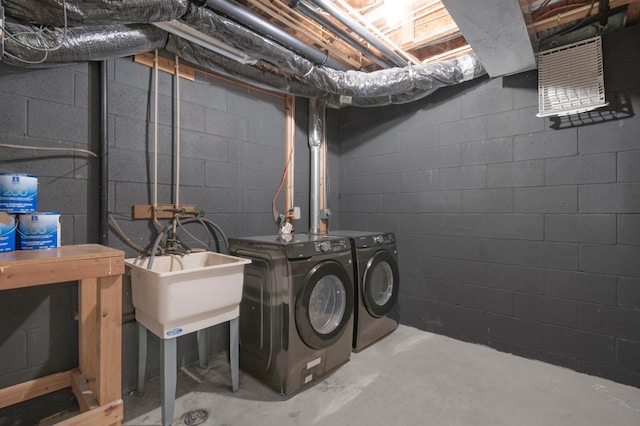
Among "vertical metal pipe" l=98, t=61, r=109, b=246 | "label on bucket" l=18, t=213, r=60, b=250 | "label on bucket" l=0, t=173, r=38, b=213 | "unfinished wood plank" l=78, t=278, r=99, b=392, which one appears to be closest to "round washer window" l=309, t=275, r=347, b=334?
"unfinished wood plank" l=78, t=278, r=99, b=392

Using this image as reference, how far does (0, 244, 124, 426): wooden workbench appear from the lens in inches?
43.3

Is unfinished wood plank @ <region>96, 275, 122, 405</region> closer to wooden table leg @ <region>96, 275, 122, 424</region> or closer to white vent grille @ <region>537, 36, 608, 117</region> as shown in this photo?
wooden table leg @ <region>96, 275, 122, 424</region>

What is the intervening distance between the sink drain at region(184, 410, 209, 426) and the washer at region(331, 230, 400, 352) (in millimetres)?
1125

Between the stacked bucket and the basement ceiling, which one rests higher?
the basement ceiling

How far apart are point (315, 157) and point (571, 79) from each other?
6.36 ft

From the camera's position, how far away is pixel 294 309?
1758mm

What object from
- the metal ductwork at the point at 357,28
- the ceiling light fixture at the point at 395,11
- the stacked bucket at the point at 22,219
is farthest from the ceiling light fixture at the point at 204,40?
the stacked bucket at the point at 22,219

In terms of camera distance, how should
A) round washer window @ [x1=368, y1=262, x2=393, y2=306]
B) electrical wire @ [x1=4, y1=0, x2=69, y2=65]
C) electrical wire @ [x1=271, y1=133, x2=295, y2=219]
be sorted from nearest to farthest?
electrical wire @ [x1=4, y1=0, x2=69, y2=65]
round washer window @ [x1=368, y1=262, x2=393, y2=306]
electrical wire @ [x1=271, y1=133, x2=295, y2=219]

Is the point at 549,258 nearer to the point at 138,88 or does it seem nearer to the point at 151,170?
the point at 151,170

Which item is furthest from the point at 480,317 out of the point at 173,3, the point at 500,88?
the point at 173,3

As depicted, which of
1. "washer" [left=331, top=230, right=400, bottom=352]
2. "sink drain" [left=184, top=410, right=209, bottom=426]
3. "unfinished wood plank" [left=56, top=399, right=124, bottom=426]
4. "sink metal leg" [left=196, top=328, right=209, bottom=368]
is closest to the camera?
"unfinished wood plank" [left=56, top=399, right=124, bottom=426]

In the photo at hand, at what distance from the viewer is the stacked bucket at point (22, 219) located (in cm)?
128

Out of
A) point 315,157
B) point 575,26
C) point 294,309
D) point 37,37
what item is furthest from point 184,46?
point 575,26

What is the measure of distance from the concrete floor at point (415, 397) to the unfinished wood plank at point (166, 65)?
2.00m
